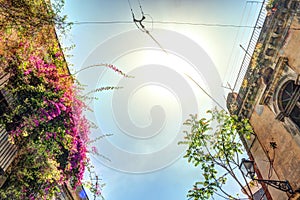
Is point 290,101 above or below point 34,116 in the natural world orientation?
above

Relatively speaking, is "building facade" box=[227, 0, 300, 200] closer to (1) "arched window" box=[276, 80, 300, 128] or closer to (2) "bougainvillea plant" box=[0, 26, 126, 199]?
(1) "arched window" box=[276, 80, 300, 128]

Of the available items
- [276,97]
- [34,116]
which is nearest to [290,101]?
[276,97]

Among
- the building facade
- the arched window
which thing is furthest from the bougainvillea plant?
the arched window

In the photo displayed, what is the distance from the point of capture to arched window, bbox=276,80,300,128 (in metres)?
7.29

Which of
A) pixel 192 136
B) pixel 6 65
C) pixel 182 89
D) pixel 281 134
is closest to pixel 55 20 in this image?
pixel 6 65

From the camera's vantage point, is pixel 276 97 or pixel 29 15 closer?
pixel 29 15

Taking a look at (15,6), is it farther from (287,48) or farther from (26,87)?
(287,48)

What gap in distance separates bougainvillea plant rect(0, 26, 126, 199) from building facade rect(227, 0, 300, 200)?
8276 mm

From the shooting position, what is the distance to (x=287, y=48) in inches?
310

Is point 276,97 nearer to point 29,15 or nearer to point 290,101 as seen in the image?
point 290,101

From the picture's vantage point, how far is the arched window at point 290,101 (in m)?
7.29

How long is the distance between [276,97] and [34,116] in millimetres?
9332

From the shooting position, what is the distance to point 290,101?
24.7 ft

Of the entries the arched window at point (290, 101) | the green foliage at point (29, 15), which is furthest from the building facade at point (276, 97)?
→ the green foliage at point (29, 15)
